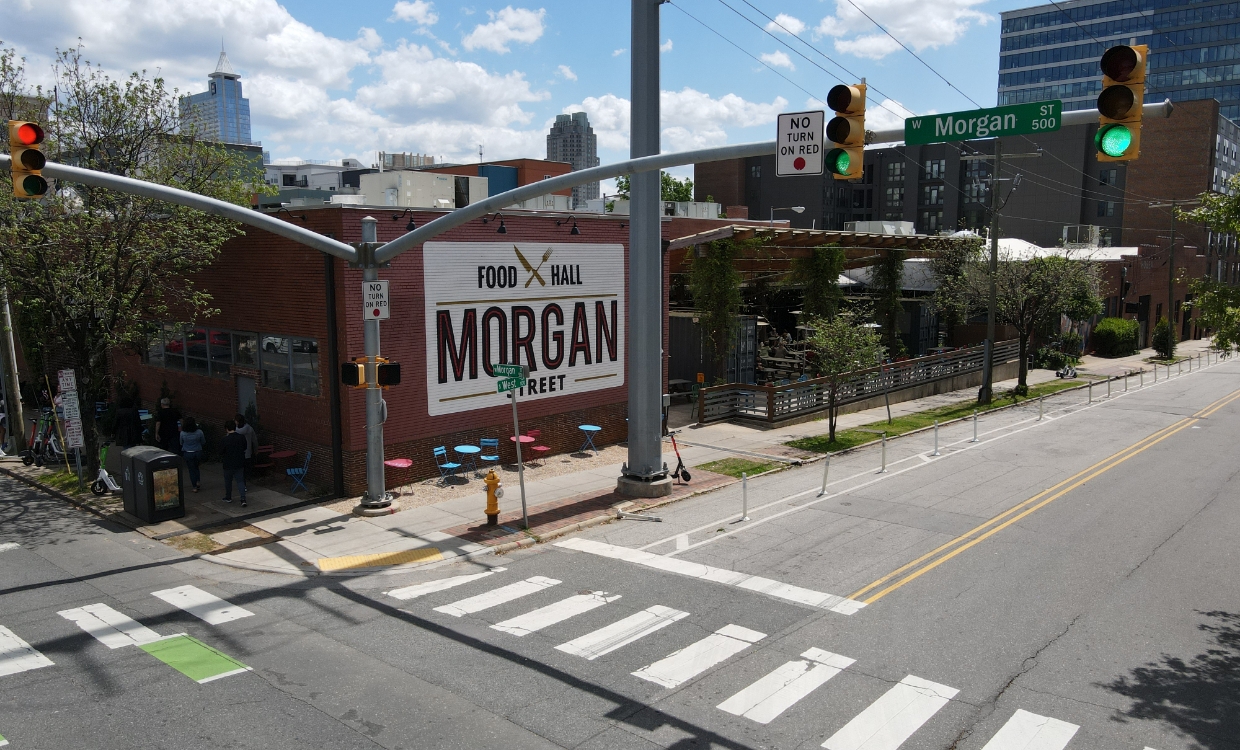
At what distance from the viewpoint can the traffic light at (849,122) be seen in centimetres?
868

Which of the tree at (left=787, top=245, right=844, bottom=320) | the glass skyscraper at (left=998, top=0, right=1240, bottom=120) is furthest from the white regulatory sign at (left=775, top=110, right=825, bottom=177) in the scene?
the glass skyscraper at (left=998, top=0, right=1240, bottom=120)

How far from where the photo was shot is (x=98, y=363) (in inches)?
735

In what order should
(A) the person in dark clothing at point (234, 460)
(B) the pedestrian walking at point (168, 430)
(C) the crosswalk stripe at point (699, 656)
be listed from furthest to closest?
1. (B) the pedestrian walking at point (168, 430)
2. (A) the person in dark clothing at point (234, 460)
3. (C) the crosswalk stripe at point (699, 656)

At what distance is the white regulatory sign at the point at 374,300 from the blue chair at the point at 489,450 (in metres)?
4.78

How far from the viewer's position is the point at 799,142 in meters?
9.48

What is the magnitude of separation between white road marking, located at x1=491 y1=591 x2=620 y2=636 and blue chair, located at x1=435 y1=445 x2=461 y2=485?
7450 millimetres

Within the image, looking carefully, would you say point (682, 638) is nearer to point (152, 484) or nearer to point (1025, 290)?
point (152, 484)

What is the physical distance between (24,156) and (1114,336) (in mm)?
54179

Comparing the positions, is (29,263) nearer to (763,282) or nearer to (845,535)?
(845,535)

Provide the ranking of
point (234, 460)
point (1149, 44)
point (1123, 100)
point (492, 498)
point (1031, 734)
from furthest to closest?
point (1149, 44) < point (234, 460) < point (492, 498) < point (1031, 734) < point (1123, 100)

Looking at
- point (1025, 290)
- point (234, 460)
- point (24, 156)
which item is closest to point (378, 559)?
point (234, 460)

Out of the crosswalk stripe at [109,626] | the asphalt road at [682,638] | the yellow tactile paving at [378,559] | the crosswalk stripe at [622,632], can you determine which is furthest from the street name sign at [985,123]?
the crosswalk stripe at [109,626]

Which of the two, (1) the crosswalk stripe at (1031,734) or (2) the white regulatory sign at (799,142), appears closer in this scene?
(1) the crosswalk stripe at (1031,734)

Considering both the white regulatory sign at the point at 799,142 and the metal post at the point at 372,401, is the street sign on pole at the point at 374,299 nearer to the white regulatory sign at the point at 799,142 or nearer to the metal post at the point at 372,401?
the metal post at the point at 372,401
